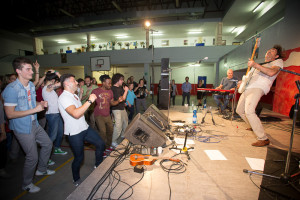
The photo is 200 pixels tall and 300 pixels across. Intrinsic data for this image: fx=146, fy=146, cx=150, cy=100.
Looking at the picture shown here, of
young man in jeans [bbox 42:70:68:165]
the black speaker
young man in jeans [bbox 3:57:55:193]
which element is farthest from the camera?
the black speaker

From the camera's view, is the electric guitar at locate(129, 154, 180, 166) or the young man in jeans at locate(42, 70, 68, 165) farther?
the young man in jeans at locate(42, 70, 68, 165)

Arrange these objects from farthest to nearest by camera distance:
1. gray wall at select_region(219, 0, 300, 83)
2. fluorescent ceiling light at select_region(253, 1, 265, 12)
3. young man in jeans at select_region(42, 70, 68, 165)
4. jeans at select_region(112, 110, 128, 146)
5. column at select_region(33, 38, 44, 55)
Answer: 1. column at select_region(33, 38, 44, 55)
2. fluorescent ceiling light at select_region(253, 1, 265, 12)
3. gray wall at select_region(219, 0, 300, 83)
4. jeans at select_region(112, 110, 128, 146)
5. young man in jeans at select_region(42, 70, 68, 165)

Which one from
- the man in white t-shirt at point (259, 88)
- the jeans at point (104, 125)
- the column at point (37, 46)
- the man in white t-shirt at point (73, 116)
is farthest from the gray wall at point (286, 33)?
the column at point (37, 46)

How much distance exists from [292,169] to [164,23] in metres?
11.7

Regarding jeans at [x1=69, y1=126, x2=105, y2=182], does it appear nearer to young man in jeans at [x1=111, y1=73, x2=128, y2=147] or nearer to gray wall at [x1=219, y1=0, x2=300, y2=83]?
young man in jeans at [x1=111, y1=73, x2=128, y2=147]

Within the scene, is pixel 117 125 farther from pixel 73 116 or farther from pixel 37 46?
pixel 37 46

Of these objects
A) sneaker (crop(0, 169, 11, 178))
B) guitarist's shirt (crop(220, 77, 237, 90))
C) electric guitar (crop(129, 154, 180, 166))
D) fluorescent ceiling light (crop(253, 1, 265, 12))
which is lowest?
sneaker (crop(0, 169, 11, 178))

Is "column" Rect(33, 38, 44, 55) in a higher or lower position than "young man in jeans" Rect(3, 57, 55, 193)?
higher

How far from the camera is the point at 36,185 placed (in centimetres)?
230

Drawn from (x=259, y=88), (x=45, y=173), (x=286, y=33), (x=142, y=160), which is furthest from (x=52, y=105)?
(x=286, y=33)

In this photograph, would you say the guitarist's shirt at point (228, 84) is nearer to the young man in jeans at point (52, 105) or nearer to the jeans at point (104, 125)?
the jeans at point (104, 125)

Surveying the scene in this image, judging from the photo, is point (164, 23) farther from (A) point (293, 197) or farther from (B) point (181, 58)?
(A) point (293, 197)

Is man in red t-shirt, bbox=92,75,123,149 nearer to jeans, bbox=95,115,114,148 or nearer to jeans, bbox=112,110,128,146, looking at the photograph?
jeans, bbox=95,115,114,148

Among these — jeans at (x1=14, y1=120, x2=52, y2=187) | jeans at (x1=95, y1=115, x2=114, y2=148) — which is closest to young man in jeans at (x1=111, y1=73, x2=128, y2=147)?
jeans at (x1=95, y1=115, x2=114, y2=148)
